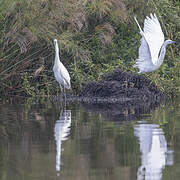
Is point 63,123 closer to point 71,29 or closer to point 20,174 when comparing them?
point 20,174

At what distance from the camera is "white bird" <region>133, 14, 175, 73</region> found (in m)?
13.4

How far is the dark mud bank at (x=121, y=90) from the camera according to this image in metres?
13.9

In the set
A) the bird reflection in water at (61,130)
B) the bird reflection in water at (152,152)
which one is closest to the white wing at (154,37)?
the bird reflection in water at (61,130)

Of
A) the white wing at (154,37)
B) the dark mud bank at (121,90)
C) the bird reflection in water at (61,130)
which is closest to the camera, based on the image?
the bird reflection in water at (61,130)

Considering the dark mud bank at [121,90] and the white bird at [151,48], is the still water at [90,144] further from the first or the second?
the dark mud bank at [121,90]

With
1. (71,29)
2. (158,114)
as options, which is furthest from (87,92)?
(158,114)

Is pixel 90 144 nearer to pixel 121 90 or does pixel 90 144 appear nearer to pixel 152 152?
pixel 152 152

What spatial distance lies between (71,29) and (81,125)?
21.3ft

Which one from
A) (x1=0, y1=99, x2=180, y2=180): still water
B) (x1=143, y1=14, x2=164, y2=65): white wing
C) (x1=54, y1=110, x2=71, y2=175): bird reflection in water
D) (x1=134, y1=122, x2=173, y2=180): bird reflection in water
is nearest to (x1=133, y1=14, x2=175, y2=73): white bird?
(x1=143, y1=14, x2=164, y2=65): white wing

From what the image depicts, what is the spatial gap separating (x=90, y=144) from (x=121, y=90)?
6.84 metres

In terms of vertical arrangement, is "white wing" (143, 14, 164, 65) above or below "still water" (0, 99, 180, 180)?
above

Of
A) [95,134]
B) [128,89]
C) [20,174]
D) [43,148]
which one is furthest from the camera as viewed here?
[128,89]

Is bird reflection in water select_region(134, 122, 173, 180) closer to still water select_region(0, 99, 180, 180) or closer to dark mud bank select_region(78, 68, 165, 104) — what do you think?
still water select_region(0, 99, 180, 180)

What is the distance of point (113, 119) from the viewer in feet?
32.7
